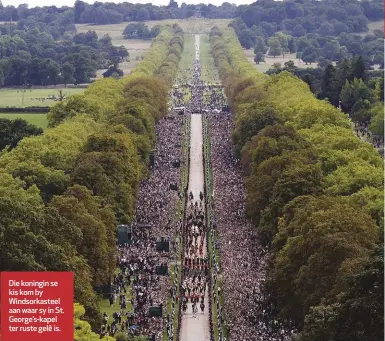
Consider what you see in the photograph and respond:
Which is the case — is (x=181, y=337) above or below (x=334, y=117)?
below

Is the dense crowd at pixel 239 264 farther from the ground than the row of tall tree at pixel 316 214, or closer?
closer

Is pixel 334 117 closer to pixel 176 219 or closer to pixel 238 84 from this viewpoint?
pixel 176 219

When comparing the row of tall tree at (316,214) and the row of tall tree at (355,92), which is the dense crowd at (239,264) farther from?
the row of tall tree at (355,92)

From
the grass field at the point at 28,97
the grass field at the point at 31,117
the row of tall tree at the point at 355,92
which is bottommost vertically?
the grass field at the point at 28,97

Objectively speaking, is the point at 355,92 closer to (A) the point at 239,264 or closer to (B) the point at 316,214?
(A) the point at 239,264

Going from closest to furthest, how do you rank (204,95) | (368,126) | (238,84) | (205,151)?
(205,151)
(368,126)
(238,84)
(204,95)

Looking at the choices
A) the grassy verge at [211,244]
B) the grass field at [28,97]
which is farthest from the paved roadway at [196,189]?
the grass field at [28,97]

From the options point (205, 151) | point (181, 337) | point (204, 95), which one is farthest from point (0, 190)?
point (204, 95)
